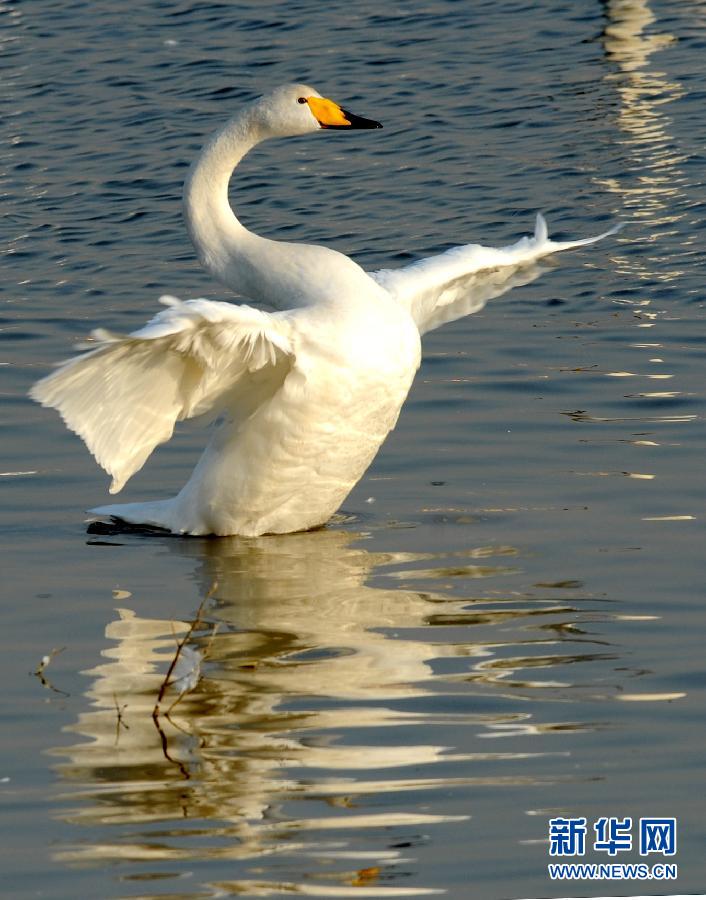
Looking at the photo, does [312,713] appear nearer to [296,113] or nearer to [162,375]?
[162,375]

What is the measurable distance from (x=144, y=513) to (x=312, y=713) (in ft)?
8.81

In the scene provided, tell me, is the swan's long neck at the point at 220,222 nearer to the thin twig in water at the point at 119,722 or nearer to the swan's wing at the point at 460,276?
the swan's wing at the point at 460,276

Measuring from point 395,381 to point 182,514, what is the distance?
1.22 m

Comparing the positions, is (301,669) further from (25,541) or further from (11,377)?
(11,377)

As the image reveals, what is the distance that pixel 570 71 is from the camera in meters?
18.2

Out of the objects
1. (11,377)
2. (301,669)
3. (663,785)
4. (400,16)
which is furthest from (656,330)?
(400,16)

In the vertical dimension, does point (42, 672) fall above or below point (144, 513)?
above

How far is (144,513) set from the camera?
853 centimetres

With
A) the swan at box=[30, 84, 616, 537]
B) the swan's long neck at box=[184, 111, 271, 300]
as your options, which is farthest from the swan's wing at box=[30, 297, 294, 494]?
the swan's long neck at box=[184, 111, 271, 300]

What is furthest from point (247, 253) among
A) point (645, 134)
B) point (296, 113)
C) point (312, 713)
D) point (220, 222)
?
point (645, 134)

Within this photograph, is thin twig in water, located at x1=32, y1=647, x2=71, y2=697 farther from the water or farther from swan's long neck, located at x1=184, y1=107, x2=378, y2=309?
swan's long neck, located at x1=184, y1=107, x2=378, y2=309

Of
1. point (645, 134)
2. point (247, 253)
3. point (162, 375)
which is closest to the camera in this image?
point (162, 375)

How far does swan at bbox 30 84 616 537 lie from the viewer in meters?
7.27

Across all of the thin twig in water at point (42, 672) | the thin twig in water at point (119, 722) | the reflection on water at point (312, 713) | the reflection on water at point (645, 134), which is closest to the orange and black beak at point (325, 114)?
the reflection on water at point (312, 713)
